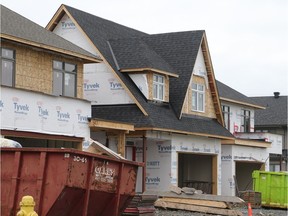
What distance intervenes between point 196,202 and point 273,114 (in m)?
35.5

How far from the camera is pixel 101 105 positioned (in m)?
32.0

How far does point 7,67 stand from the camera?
76.0 ft

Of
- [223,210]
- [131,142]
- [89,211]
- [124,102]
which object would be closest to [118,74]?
[124,102]

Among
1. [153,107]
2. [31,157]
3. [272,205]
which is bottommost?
[272,205]

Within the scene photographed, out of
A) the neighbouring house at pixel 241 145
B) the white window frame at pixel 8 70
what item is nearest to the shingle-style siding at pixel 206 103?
the neighbouring house at pixel 241 145

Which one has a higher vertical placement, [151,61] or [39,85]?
[151,61]

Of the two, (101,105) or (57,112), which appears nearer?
(57,112)

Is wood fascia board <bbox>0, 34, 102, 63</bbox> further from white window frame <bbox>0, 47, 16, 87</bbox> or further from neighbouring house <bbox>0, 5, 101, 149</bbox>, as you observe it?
white window frame <bbox>0, 47, 16, 87</bbox>

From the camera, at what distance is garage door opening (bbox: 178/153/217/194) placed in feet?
121

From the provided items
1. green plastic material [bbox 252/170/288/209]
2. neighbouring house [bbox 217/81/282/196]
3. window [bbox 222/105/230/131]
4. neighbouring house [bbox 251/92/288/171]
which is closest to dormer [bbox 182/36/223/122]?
neighbouring house [bbox 217/81/282/196]

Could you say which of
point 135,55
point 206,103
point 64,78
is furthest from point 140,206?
point 206,103

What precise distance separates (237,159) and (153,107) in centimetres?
943

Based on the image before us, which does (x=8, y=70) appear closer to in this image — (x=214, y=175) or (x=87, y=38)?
(x=87, y=38)

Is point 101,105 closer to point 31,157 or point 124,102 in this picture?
point 124,102
